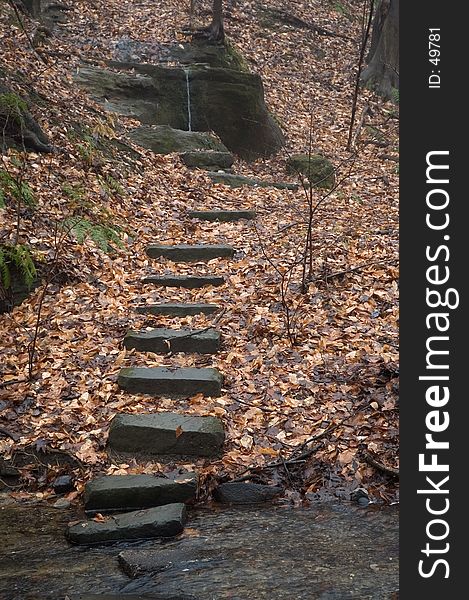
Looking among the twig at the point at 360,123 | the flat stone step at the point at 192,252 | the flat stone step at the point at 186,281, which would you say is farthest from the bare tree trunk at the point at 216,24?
the flat stone step at the point at 186,281

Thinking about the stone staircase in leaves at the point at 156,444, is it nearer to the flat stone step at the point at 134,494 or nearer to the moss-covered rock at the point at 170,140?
the flat stone step at the point at 134,494

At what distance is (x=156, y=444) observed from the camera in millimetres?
5047

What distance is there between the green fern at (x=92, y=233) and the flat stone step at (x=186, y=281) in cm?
71

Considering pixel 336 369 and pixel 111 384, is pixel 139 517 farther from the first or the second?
pixel 336 369

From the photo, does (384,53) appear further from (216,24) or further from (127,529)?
(127,529)

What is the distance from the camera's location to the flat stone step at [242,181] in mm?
10875

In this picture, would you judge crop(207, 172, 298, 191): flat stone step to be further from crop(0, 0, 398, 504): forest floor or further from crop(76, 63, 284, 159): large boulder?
crop(76, 63, 284, 159): large boulder

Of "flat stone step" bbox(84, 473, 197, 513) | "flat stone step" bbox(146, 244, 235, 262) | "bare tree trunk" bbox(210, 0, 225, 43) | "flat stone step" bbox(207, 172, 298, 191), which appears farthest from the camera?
"bare tree trunk" bbox(210, 0, 225, 43)

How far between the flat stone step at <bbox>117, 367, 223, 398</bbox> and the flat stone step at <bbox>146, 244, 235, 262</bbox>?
2648 millimetres

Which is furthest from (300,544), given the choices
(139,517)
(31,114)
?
(31,114)

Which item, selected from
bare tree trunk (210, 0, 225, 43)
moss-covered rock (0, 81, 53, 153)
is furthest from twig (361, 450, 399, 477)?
bare tree trunk (210, 0, 225, 43)

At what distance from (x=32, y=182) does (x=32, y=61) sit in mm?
4013

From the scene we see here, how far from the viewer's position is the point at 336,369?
573 centimetres

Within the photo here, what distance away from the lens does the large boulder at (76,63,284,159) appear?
12359 mm
